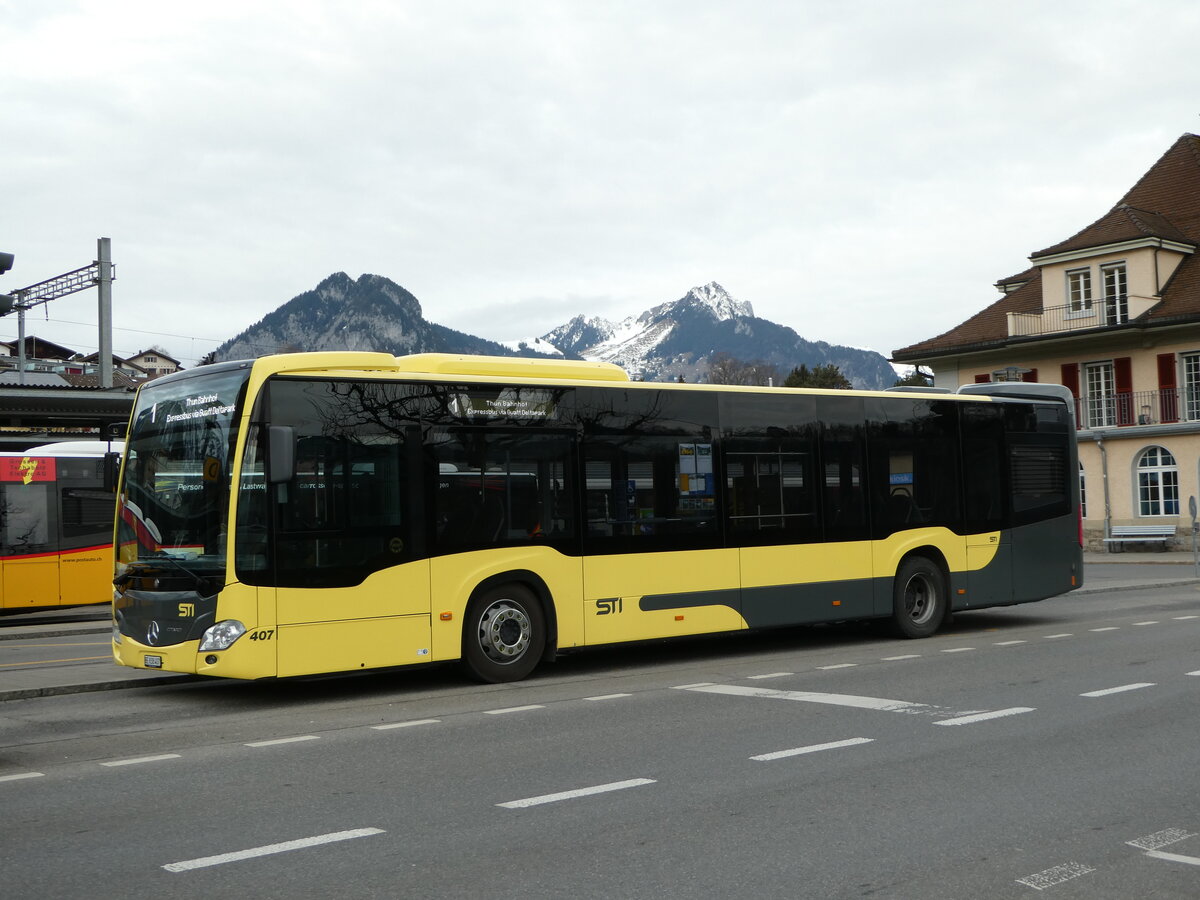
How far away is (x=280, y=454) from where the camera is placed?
10414 mm

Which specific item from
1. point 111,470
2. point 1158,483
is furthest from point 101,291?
point 1158,483

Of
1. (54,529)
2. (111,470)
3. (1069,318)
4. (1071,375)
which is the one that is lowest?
(54,529)

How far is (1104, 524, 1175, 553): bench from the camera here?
41.7 m

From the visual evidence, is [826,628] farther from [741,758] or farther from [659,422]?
[741,758]

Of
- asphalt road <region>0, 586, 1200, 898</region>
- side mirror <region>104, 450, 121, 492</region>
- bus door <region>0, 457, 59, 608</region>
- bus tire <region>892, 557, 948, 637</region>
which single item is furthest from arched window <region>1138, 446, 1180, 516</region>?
side mirror <region>104, 450, 121, 492</region>

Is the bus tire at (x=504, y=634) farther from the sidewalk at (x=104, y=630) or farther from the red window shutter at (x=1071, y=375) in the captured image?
the red window shutter at (x=1071, y=375)

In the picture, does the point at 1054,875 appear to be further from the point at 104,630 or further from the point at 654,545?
the point at 104,630

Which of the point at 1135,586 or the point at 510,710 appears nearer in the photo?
the point at 510,710

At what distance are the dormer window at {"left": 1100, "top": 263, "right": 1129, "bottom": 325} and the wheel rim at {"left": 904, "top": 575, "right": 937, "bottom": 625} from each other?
30.9 m

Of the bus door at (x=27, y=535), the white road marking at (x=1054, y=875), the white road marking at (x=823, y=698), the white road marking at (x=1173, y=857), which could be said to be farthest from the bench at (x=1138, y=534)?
the white road marking at (x=1054, y=875)

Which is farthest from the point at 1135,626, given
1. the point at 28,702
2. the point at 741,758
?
the point at 28,702

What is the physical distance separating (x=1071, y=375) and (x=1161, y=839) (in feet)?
137

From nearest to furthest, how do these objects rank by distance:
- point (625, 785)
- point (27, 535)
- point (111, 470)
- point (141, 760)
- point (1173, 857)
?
point (1173, 857)
point (625, 785)
point (141, 760)
point (111, 470)
point (27, 535)

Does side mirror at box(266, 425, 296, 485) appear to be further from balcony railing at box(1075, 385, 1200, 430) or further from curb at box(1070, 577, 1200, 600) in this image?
balcony railing at box(1075, 385, 1200, 430)
